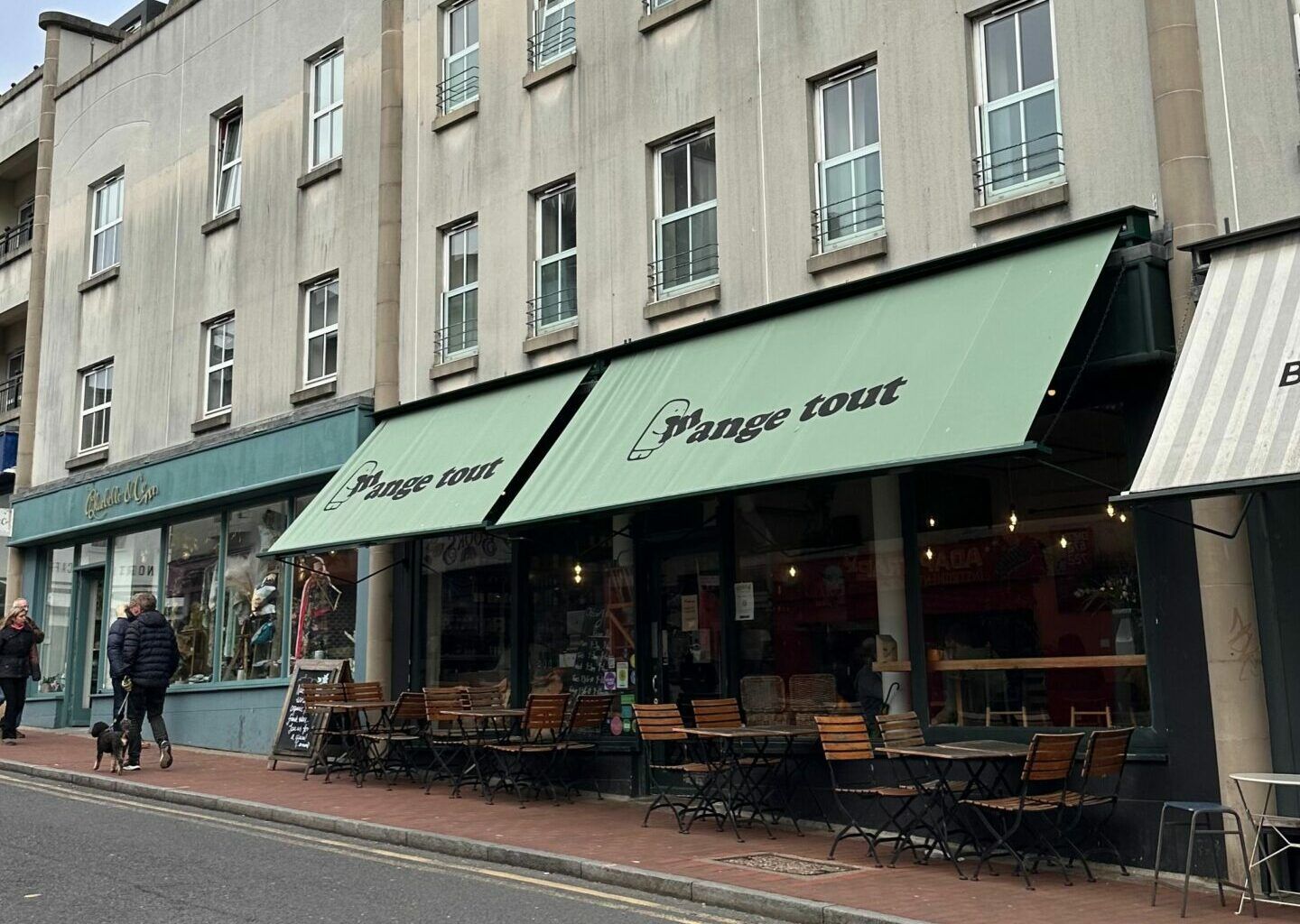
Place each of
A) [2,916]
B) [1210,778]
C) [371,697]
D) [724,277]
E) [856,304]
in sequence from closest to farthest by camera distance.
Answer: [2,916]
[1210,778]
[856,304]
[724,277]
[371,697]

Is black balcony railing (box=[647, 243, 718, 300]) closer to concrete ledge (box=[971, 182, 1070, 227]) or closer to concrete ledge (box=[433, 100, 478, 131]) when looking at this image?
concrete ledge (box=[971, 182, 1070, 227])

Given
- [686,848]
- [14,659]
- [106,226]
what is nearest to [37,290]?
[106,226]

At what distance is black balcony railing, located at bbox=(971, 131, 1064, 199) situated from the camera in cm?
1052

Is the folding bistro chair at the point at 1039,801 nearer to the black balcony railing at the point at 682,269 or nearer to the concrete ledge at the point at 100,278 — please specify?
the black balcony railing at the point at 682,269

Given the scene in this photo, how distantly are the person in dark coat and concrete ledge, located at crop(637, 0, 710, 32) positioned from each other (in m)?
12.0

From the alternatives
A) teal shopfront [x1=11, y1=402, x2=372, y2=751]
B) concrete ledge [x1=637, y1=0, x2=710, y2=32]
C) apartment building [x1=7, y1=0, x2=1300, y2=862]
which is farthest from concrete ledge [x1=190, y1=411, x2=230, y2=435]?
concrete ledge [x1=637, y1=0, x2=710, y2=32]

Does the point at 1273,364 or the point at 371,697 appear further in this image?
the point at 371,697

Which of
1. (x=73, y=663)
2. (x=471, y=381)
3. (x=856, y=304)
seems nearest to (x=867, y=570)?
(x=856, y=304)

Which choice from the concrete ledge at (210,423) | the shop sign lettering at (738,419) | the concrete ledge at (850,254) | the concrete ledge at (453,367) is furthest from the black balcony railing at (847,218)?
the concrete ledge at (210,423)

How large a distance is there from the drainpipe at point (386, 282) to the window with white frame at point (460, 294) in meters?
0.79

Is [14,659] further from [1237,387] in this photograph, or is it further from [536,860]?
[1237,387]

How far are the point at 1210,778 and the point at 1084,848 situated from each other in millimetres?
1066

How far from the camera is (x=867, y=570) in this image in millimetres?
11727

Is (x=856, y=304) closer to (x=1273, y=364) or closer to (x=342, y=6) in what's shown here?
(x=1273, y=364)
